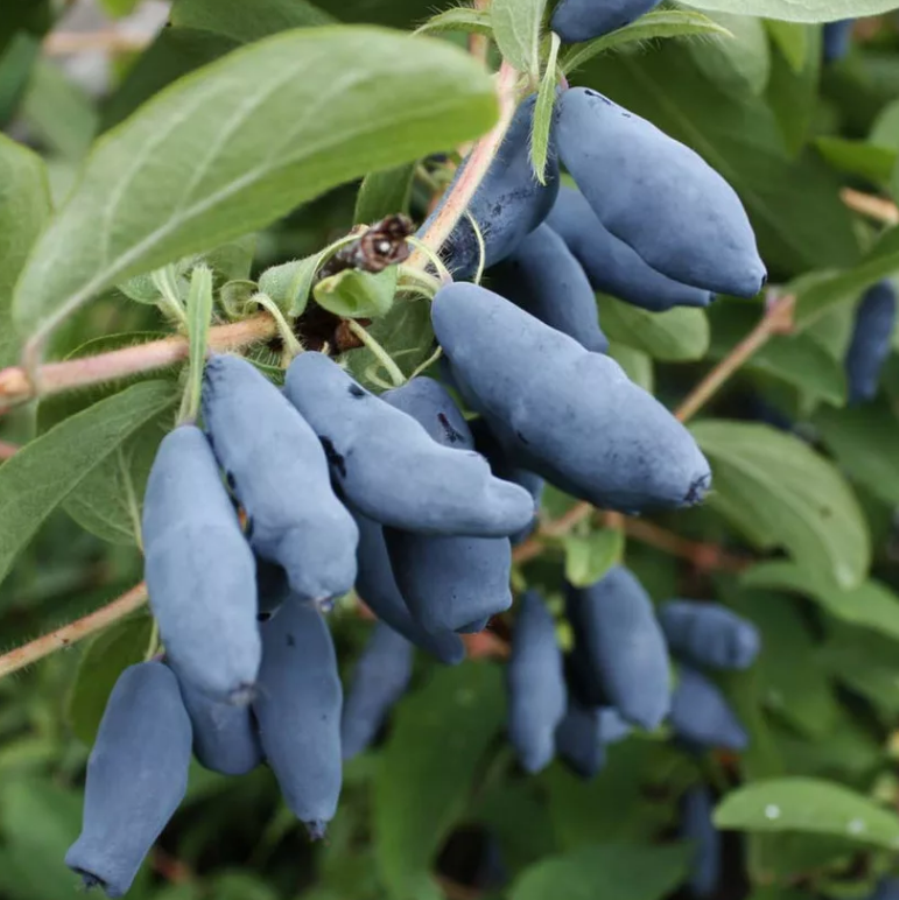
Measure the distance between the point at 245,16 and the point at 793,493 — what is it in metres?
0.67

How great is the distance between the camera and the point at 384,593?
1.83 ft

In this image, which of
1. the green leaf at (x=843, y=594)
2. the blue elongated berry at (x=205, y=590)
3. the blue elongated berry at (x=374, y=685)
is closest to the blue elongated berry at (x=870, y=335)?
the green leaf at (x=843, y=594)

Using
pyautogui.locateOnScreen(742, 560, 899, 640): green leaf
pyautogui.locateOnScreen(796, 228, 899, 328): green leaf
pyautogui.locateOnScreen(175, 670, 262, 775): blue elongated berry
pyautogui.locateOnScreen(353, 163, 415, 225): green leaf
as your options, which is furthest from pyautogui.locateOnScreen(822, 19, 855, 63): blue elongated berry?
pyautogui.locateOnScreen(175, 670, 262, 775): blue elongated berry

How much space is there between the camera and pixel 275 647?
534 millimetres

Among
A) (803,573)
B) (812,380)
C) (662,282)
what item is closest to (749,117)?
(812,380)

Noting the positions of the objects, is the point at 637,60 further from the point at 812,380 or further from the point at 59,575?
the point at 59,575

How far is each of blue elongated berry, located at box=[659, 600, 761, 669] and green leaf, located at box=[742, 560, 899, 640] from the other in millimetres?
97

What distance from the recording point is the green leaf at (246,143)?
40 cm

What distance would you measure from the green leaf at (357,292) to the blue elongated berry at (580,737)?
67 cm

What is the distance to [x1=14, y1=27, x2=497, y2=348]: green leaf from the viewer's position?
395 millimetres

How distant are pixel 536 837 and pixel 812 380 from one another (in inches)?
26.9

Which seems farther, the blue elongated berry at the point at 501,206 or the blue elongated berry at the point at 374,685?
the blue elongated berry at the point at 374,685

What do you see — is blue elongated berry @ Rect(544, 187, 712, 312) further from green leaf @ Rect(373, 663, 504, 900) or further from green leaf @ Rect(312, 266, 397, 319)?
green leaf @ Rect(373, 663, 504, 900)

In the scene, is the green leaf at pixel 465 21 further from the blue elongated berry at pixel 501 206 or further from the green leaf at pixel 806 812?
the green leaf at pixel 806 812
